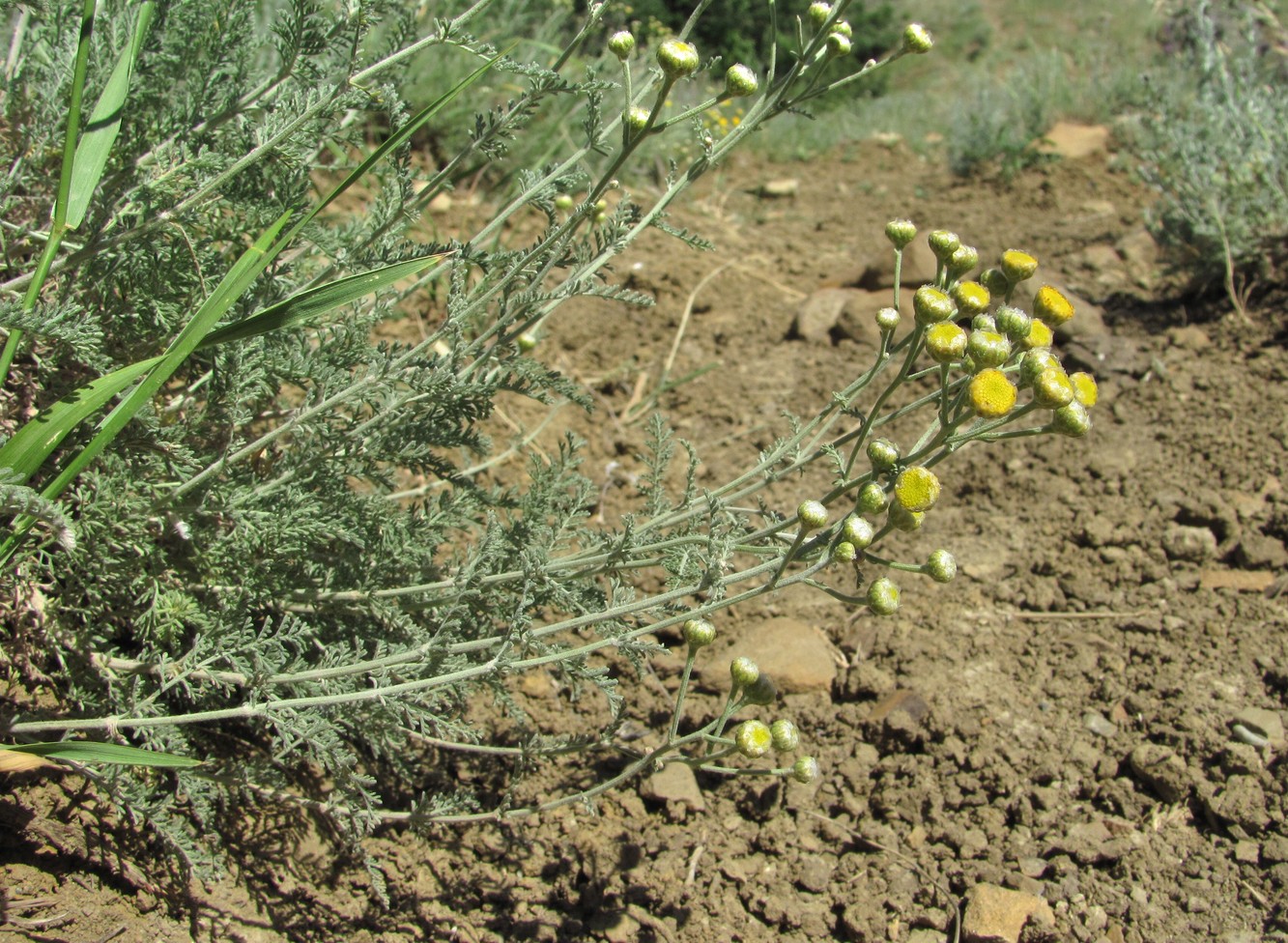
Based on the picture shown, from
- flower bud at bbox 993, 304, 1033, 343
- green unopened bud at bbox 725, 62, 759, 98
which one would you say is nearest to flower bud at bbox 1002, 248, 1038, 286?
flower bud at bbox 993, 304, 1033, 343

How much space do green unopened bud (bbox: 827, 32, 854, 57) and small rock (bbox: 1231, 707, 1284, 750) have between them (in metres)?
1.68

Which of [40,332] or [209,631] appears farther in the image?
[209,631]

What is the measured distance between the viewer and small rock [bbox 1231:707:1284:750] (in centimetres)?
223

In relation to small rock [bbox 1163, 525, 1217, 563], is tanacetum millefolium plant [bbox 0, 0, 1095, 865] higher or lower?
higher

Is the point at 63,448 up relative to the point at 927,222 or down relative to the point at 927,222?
up

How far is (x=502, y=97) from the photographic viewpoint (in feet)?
17.8

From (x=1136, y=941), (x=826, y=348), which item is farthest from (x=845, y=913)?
(x=826, y=348)

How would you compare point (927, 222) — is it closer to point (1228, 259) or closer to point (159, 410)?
point (1228, 259)

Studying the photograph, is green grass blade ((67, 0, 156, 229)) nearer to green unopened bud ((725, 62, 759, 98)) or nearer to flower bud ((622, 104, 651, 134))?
flower bud ((622, 104, 651, 134))

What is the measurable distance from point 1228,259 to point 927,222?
63.1 inches

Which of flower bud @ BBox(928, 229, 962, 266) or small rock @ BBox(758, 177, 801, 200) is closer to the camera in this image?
flower bud @ BBox(928, 229, 962, 266)

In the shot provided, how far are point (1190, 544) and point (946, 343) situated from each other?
168 cm

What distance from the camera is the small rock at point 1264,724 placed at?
223cm

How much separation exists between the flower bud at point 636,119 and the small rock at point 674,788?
1335 millimetres
